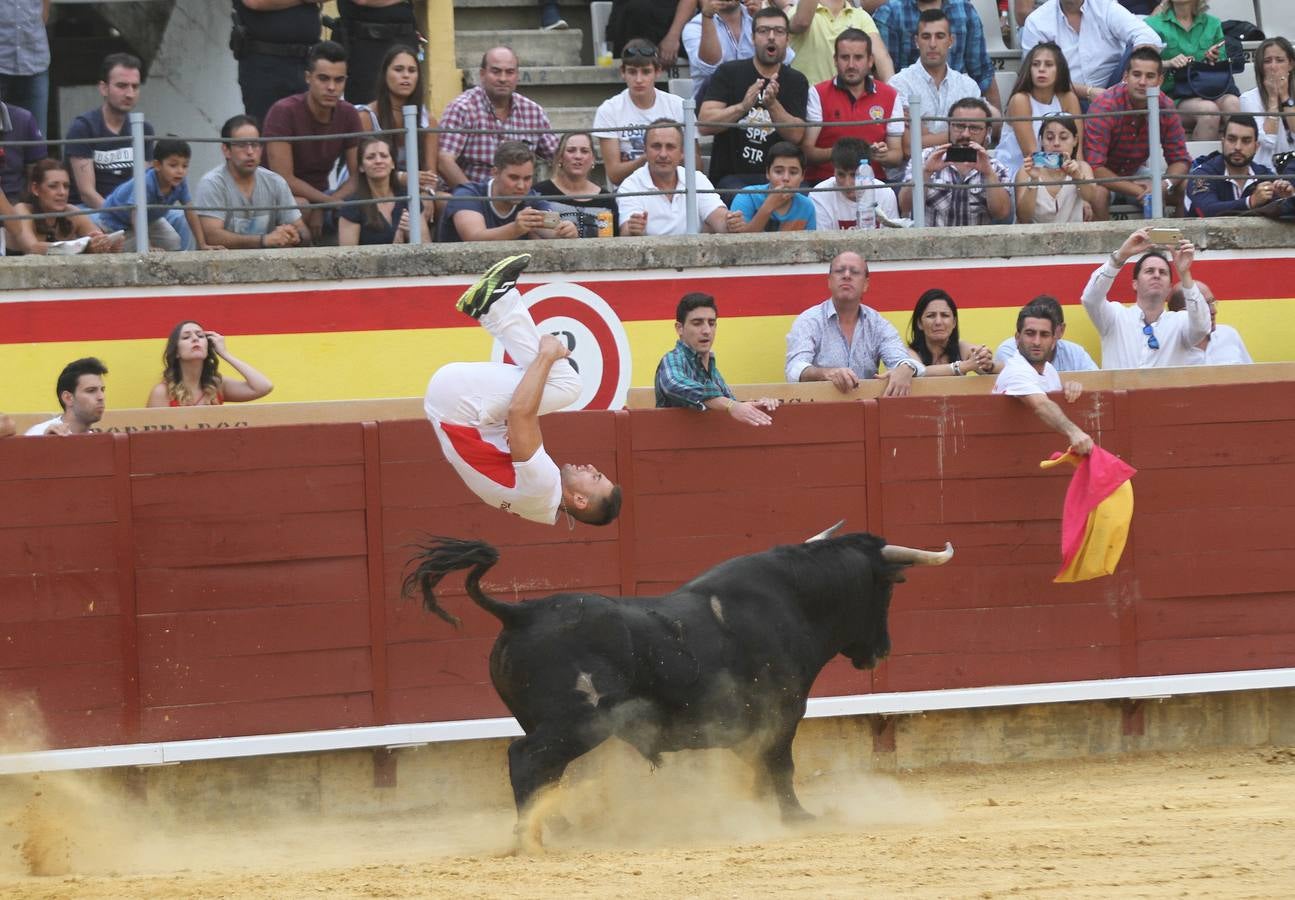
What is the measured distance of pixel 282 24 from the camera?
10047mm

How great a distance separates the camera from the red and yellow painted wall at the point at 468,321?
29.3 feet

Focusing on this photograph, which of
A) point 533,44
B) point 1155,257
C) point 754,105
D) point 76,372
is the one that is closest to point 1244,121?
point 1155,257

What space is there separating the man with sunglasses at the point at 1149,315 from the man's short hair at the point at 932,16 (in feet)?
6.22

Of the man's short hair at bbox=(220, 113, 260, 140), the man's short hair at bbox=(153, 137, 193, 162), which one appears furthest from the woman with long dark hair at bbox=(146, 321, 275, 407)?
the man's short hair at bbox=(220, 113, 260, 140)

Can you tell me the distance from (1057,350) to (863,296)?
987 mm

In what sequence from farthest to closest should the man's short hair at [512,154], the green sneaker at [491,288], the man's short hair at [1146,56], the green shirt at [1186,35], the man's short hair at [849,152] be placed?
1. the green shirt at [1186,35]
2. the man's short hair at [1146,56]
3. the man's short hair at [849,152]
4. the man's short hair at [512,154]
5. the green sneaker at [491,288]

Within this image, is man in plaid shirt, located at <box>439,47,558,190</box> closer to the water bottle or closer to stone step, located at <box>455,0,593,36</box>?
the water bottle

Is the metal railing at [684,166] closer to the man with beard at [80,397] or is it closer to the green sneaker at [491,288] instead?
the man with beard at [80,397]

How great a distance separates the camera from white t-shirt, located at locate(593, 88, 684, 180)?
33.0 feet

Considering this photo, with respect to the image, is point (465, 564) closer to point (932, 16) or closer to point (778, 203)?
point (778, 203)

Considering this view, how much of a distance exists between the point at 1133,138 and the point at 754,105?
2106 millimetres

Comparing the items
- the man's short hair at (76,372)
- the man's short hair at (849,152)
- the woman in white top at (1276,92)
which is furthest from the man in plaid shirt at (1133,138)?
the man's short hair at (76,372)

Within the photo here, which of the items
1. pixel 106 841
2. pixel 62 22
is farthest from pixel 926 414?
pixel 62 22

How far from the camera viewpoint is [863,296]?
9.42 m
